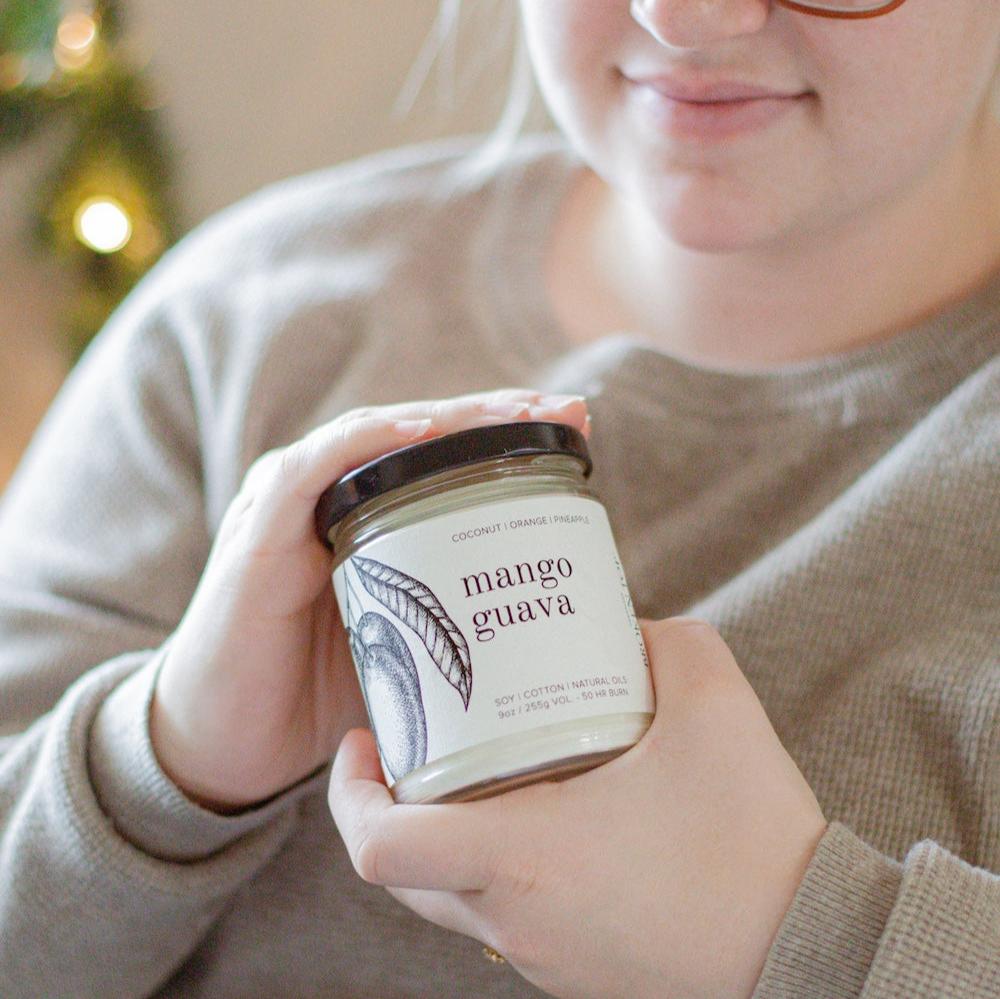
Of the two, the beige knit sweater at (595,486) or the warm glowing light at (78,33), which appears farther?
the warm glowing light at (78,33)

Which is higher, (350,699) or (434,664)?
(434,664)

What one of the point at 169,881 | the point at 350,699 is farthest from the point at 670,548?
the point at 169,881

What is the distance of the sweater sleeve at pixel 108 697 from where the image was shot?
680mm

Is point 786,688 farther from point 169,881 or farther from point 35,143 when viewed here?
point 35,143

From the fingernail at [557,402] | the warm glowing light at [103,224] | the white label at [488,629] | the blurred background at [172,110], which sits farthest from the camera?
the warm glowing light at [103,224]

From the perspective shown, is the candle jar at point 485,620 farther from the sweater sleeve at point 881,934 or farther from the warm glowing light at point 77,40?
the warm glowing light at point 77,40

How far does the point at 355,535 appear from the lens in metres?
0.53

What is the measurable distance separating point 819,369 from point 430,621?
42cm

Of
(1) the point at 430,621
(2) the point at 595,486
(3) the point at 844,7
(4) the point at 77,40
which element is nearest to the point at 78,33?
(4) the point at 77,40

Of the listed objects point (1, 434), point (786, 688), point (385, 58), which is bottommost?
point (1, 434)

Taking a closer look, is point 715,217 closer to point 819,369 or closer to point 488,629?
point 819,369

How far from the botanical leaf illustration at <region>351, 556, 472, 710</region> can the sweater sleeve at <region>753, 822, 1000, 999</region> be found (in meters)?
0.19

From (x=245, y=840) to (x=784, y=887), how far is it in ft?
1.15

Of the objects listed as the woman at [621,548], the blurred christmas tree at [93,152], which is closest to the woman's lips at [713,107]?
the woman at [621,548]
